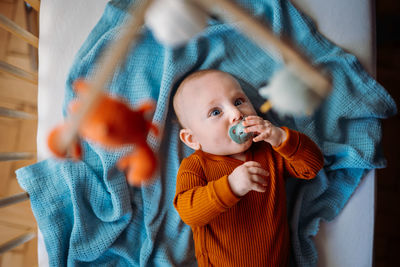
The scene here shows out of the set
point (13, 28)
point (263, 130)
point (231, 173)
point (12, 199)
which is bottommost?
point (12, 199)

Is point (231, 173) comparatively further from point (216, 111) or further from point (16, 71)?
point (16, 71)

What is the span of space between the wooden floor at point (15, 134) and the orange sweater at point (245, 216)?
0.76 metres

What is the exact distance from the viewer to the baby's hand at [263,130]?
0.65m

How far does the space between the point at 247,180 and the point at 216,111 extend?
185mm

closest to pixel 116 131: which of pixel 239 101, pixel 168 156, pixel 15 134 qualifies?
pixel 239 101

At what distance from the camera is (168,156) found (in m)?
0.89

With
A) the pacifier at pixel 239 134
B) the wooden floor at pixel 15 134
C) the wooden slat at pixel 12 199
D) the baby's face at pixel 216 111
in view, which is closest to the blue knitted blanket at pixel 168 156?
the wooden slat at pixel 12 199

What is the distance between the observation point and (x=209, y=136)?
71cm

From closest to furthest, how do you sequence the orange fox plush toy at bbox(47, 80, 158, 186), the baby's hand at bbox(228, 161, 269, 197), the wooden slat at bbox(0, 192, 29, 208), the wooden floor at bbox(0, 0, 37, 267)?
the orange fox plush toy at bbox(47, 80, 158, 186)
the baby's hand at bbox(228, 161, 269, 197)
the wooden slat at bbox(0, 192, 29, 208)
the wooden floor at bbox(0, 0, 37, 267)

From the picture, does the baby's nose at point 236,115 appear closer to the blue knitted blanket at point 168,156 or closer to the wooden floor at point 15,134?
the blue knitted blanket at point 168,156

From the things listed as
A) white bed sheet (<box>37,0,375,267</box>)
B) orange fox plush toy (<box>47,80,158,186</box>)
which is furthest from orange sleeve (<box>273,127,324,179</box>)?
orange fox plush toy (<box>47,80,158,186</box>)

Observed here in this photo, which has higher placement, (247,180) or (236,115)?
(236,115)

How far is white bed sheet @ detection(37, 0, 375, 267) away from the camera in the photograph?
32.7 inches

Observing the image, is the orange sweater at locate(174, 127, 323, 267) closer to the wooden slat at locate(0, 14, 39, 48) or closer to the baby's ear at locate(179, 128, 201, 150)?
the baby's ear at locate(179, 128, 201, 150)
